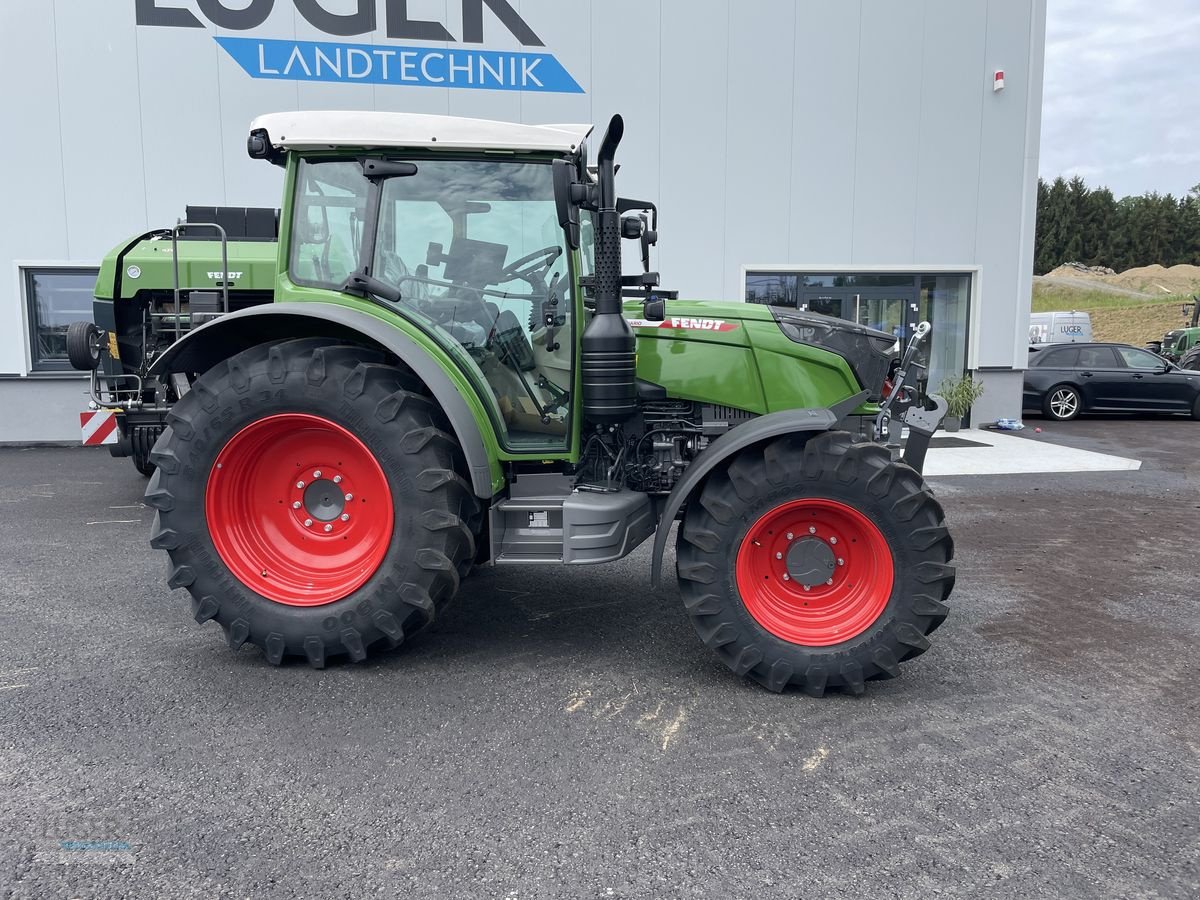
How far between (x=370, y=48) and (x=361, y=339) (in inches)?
341

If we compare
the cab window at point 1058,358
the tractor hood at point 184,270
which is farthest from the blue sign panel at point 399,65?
the cab window at point 1058,358

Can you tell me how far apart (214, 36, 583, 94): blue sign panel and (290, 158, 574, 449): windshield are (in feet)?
26.7

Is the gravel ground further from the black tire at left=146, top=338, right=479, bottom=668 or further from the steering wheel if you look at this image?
the steering wheel

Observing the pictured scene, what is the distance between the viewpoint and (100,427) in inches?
303

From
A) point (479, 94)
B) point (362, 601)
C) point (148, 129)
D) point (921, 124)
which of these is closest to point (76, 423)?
point (148, 129)

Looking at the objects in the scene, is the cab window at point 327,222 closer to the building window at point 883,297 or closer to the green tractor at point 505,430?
the green tractor at point 505,430

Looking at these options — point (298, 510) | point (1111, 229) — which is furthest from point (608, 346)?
point (1111, 229)

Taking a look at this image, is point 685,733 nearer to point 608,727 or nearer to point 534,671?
point 608,727

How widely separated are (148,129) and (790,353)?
33.5 ft

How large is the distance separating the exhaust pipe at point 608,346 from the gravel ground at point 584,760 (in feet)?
4.03

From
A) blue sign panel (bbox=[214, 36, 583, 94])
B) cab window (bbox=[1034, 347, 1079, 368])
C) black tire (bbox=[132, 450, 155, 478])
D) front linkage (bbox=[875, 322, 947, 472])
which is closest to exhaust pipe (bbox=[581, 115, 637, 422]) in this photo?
front linkage (bbox=[875, 322, 947, 472])

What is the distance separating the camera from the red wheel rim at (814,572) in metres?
3.52

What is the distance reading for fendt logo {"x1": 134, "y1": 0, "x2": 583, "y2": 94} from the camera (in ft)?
34.7

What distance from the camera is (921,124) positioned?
12.0 metres
